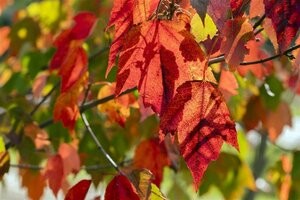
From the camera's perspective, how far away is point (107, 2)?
2045 millimetres

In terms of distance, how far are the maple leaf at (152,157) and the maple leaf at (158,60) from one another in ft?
1.56

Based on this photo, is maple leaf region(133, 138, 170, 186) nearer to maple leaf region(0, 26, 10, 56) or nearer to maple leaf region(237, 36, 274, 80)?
maple leaf region(237, 36, 274, 80)

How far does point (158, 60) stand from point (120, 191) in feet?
0.58

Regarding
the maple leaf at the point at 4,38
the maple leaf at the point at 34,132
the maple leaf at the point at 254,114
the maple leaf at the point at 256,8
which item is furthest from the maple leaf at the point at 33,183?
the maple leaf at the point at 256,8

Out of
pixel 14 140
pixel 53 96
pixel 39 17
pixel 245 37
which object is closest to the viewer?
pixel 245 37

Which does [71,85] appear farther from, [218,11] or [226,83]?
[218,11]

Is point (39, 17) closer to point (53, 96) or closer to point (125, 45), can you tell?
point (53, 96)

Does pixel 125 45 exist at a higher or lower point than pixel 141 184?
higher

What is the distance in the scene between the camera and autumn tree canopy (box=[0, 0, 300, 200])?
2.44 feet

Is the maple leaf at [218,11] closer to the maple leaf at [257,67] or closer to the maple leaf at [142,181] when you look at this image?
the maple leaf at [142,181]

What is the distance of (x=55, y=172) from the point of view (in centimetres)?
120

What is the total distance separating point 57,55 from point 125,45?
577mm

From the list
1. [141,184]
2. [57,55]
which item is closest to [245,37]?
[141,184]

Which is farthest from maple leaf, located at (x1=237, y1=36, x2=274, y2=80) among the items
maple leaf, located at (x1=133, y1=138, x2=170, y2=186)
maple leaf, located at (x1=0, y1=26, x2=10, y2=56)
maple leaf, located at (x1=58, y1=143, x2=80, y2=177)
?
Answer: maple leaf, located at (x1=0, y1=26, x2=10, y2=56)
